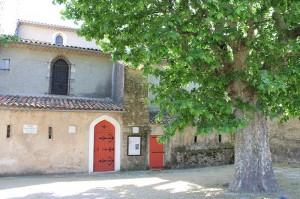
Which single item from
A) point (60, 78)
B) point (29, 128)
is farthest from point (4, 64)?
point (29, 128)

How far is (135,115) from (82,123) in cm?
281

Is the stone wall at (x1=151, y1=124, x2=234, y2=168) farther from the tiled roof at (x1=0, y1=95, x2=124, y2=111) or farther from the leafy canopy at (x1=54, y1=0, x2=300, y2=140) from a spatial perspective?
the leafy canopy at (x1=54, y1=0, x2=300, y2=140)

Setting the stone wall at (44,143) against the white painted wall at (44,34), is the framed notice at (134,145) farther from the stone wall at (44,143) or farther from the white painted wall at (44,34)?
the white painted wall at (44,34)

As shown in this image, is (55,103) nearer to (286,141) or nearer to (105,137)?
(105,137)

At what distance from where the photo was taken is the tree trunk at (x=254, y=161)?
9.86 meters

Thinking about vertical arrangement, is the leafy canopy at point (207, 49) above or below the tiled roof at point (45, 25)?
below

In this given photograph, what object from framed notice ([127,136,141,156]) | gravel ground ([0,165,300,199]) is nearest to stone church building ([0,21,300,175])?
Answer: framed notice ([127,136,141,156])

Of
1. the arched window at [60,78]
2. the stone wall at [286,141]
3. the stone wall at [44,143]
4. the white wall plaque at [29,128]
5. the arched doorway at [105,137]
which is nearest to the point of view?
the stone wall at [44,143]

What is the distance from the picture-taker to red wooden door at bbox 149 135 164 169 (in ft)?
56.1

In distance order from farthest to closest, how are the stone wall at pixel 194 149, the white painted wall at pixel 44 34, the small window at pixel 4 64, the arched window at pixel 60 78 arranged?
1. the white painted wall at pixel 44 34
2. the stone wall at pixel 194 149
3. the arched window at pixel 60 78
4. the small window at pixel 4 64

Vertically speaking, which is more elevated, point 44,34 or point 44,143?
point 44,34

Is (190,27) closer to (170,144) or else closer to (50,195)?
(50,195)

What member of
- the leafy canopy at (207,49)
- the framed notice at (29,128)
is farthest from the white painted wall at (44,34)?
the leafy canopy at (207,49)

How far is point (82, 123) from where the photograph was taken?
15.6 metres
